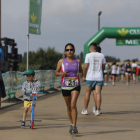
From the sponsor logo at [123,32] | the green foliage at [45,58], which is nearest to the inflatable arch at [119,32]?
the sponsor logo at [123,32]

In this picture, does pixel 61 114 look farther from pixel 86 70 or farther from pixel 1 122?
pixel 1 122

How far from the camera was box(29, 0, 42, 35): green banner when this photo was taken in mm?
16719

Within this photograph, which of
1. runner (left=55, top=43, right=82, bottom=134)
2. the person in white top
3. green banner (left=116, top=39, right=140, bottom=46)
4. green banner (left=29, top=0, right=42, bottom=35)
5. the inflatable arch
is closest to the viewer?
runner (left=55, top=43, right=82, bottom=134)

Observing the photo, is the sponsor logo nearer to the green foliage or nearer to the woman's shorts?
the woman's shorts

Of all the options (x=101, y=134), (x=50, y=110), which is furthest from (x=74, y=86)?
(x=50, y=110)

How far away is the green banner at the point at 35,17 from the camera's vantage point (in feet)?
54.9

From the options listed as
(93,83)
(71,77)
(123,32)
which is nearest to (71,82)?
(71,77)

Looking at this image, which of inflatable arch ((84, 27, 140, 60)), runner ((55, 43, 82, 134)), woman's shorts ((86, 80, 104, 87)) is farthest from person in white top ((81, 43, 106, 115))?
inflatable arch ((84, 27, 140, 60))

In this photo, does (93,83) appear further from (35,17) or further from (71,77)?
(35,17)

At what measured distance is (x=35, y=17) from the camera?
16984 millimetres

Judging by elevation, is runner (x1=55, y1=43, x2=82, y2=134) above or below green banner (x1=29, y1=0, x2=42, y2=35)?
below

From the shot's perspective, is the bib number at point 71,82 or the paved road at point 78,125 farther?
the bib number at point 71,82

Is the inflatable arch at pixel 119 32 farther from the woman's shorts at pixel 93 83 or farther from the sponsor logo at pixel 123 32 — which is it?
the woman's shorts at pixel 93 83

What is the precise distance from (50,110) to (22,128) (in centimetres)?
339
